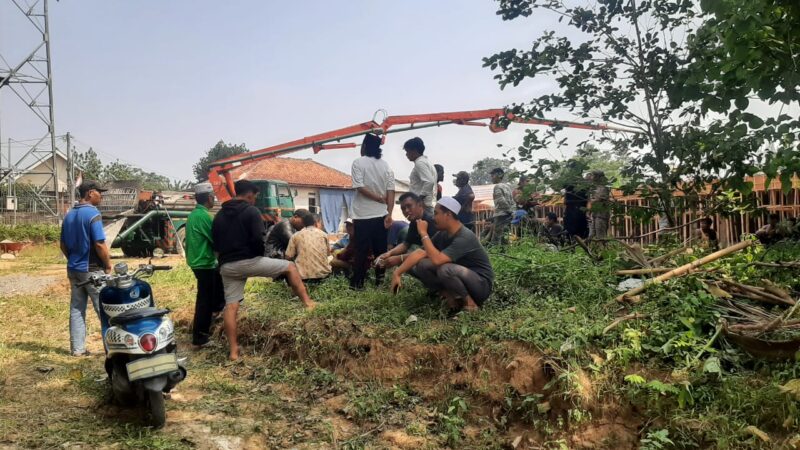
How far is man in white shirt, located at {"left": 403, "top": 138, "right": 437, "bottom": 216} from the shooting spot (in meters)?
6.35

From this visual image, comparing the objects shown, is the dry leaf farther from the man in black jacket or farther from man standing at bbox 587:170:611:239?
the man in black jacket

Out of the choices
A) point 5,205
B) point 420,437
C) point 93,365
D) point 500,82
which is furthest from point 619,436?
point 5,205

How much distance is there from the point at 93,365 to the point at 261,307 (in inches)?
66.9

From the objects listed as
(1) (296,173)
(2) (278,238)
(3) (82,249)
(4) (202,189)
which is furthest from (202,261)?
(1) (296,173)

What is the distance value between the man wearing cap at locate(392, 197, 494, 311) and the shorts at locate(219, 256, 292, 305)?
1.42 meters

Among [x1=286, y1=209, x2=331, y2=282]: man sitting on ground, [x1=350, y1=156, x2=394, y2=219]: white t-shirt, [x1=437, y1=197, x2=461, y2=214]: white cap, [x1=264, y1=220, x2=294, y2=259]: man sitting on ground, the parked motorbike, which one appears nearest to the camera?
the parked motorbike

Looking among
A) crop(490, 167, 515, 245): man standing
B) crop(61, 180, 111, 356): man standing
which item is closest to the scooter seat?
crop(61, 180, 111, 356): man standing

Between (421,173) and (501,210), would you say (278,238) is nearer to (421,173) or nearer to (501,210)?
(421,173)

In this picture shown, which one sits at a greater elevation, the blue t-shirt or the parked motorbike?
the blue t-shirt

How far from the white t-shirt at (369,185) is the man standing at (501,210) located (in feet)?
8.46

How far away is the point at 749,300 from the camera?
380cm

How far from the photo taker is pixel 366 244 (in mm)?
6156

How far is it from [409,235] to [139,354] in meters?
3.15

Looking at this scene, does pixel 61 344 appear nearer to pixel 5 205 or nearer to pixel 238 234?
pixel 238 234
